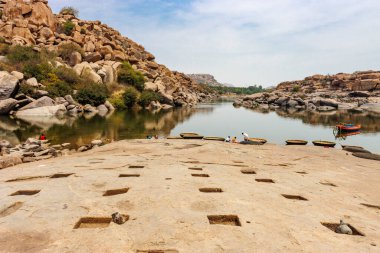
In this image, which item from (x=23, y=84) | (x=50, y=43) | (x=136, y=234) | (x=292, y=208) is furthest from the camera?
(x=50, y=43)

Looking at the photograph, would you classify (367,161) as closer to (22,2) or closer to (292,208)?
(292,208)

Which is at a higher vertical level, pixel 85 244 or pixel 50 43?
→ pixel 50 43

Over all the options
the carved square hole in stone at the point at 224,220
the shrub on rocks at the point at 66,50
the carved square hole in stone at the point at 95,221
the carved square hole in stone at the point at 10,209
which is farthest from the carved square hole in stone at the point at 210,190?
the shrub on rocks at the point at 66,50

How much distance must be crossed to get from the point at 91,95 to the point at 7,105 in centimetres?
1848

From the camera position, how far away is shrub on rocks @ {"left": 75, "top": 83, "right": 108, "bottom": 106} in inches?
2287

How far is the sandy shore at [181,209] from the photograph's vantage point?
19.2 feet

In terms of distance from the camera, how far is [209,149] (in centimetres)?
1939

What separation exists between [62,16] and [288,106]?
87011mm

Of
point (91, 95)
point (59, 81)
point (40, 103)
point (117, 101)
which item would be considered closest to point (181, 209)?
point (40, 103)

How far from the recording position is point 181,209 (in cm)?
756

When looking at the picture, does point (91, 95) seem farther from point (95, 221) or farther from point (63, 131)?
point (95, 221)

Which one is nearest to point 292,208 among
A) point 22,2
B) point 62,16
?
point 22,2

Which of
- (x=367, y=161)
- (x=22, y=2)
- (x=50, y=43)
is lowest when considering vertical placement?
(x=367, y=161)

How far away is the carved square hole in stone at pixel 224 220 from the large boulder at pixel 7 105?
153 feet
